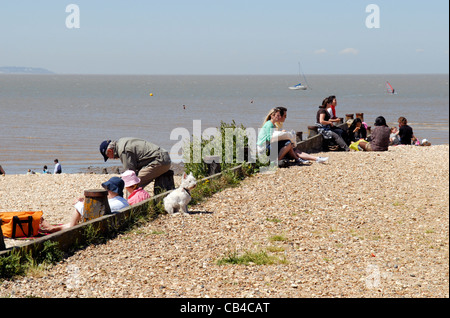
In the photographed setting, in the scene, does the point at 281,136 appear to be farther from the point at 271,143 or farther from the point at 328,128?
the point at 328,128

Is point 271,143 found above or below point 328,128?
below

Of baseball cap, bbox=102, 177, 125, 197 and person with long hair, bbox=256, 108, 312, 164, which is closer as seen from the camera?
baseball cap, bbox=102, 177, 125, 197

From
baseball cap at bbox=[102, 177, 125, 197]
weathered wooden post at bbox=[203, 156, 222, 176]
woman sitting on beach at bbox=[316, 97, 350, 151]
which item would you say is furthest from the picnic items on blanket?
baseball cap at bbox=[102, 177, 125, 197]

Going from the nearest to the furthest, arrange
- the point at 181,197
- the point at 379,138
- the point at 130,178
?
the point at 181,197, the point at 130,178, the point at 379,138

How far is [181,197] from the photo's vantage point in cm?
Result: 884

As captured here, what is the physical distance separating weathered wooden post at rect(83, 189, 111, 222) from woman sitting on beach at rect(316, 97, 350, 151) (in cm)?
905

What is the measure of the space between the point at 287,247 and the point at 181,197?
218 centimetres


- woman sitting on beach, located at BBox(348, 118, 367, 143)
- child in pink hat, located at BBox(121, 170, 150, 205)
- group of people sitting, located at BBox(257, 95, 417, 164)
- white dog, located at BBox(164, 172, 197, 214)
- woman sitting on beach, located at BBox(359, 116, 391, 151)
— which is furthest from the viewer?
woman sitting on beach, located at BBox(348, 118, 367, 143)

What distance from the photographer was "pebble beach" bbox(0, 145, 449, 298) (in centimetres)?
584

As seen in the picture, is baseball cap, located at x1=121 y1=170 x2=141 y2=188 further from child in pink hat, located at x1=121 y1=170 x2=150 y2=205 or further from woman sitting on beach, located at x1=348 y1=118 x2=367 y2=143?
woman sitting on beach, located at x1=348 y1=118 x2=367 y2=143

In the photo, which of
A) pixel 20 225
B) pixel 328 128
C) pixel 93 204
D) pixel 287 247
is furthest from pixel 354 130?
pixel 20 225

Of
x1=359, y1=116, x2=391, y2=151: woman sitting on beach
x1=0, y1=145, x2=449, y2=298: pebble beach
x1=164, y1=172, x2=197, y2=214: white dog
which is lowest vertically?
x1=0, y1=145, x2=449, y2=298: pebble beach
